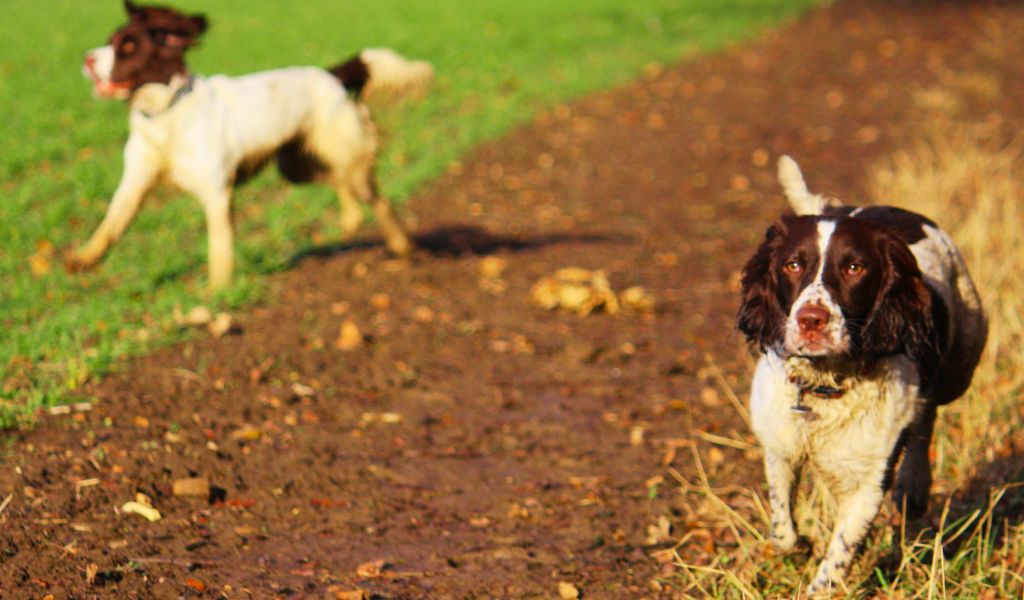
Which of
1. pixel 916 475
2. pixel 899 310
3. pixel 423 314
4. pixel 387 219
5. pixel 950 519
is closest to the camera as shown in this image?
pixel 899 310

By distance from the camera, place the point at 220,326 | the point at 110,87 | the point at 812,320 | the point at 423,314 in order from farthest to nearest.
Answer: the point at 423,314, the point at 110,87, the point at 220,326, the point at 812,320

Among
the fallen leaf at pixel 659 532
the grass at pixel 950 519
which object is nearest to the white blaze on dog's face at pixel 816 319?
the grass at pixel 950 519

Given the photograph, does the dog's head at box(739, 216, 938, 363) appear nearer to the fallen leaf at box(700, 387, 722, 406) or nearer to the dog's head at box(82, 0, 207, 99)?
the fallen leaf at box(700, 387, 722, 406)

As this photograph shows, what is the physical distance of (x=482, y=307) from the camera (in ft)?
23.6

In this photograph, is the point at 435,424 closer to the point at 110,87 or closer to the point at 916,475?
the point at 916,475

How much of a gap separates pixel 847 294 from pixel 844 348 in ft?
0.54

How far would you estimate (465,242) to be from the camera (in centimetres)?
856

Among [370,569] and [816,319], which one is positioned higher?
[816,319]

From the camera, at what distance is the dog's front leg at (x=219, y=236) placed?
6.88 metres

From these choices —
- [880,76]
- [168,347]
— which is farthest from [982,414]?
[880,76]

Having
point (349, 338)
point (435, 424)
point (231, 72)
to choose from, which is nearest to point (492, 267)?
point (349, 338)

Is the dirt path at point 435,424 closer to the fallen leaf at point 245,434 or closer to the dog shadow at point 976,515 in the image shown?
the fallen leaf at point 245,434

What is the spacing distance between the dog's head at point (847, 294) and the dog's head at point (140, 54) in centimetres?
433

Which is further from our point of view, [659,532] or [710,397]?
[710,397]
